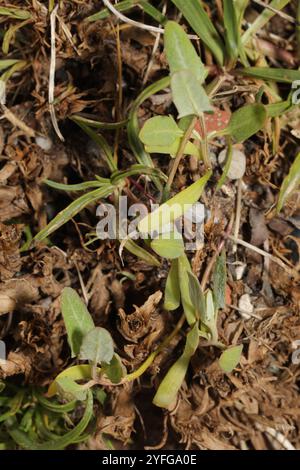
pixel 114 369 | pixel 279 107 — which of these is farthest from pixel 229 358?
pixel 279 107

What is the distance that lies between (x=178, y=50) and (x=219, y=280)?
1.13ft

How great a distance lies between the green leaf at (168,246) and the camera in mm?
784

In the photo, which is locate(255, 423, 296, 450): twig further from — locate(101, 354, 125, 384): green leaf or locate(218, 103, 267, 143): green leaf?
locate(218, 103, 267, 143): green leaf

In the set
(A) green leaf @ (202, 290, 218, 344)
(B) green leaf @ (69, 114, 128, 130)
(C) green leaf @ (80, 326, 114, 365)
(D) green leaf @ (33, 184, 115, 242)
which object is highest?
(B) green leaf @ (69, 114, 128, 130)

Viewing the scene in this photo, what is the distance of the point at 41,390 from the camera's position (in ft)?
3.39

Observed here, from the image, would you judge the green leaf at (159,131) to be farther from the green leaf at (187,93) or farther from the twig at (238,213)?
the twig at (238,213)

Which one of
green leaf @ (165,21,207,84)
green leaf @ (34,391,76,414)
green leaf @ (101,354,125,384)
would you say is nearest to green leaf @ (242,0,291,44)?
green leaf @ (165,21,207,84)

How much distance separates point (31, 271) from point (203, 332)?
0.31 m

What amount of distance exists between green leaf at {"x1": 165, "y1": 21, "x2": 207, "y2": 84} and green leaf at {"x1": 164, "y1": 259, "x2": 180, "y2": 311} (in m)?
0.28

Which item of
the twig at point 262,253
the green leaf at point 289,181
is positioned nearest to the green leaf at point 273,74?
the green leaf at point 289,181

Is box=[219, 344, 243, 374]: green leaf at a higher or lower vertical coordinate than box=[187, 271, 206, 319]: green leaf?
lower

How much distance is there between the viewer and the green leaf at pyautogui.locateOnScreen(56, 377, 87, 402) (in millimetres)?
816

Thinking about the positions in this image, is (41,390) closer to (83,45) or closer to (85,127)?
(85,127)

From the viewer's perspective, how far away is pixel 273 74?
906 mm
